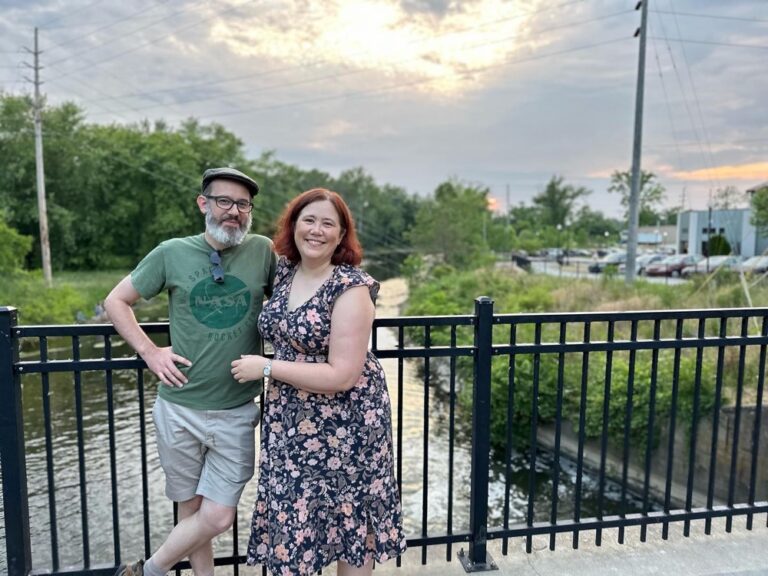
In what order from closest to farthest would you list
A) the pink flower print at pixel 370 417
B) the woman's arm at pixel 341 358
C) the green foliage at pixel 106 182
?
the woman's arm at pixel 341 358 < the pink flower print at pixel 370 417 < the green foliage at pixel 106 182

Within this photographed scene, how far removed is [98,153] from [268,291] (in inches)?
1596

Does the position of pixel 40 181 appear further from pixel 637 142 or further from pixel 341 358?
pixel 341 358

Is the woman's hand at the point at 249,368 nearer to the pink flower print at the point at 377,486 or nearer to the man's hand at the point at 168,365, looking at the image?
the man's hand at the point at 168,365

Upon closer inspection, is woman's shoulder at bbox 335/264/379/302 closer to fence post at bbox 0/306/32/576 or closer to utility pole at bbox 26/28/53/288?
fence post at bbox 0/306/32/576

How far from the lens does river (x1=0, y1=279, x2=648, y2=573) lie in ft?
22.9

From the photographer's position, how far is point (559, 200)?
195ft

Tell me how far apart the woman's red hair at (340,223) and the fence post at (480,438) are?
639 mm

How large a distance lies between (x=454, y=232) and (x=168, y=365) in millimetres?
33800

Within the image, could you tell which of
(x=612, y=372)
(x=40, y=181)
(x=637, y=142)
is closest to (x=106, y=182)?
(x=40, y=181)

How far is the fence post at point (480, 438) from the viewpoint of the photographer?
7.45ft

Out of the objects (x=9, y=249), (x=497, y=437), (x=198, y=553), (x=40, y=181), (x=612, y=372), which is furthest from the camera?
(x=40, y=181)

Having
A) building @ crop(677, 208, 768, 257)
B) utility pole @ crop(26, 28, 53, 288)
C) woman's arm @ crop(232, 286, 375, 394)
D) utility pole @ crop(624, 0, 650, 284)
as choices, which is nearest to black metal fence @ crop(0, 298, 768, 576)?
woman's arm @ crop(232, 286, 375, 394)

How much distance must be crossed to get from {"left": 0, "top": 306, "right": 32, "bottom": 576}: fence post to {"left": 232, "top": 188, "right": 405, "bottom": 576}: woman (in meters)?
0.83

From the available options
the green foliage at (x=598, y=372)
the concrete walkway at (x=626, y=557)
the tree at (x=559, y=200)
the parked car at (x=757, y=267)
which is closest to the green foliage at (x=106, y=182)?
the tree at (x=559, y=200)
